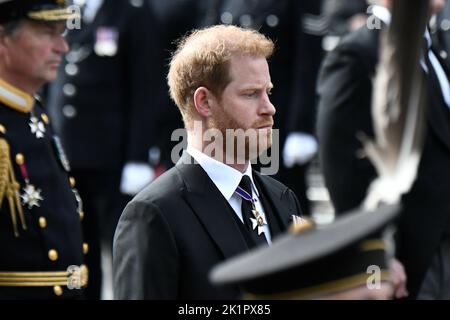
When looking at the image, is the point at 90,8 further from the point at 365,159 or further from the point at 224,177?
the point at 224,177

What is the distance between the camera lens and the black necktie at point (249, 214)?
4328 millimetres

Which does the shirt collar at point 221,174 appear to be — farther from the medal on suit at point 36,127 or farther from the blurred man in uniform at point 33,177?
the medal on suit at point 36,127

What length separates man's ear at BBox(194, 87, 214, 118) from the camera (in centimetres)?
443

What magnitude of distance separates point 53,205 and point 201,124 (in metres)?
1.13

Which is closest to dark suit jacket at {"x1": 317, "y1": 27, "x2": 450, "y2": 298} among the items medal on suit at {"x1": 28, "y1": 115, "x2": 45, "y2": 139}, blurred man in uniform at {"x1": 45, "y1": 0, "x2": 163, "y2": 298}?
medal on suit at {"x1": 28, "y1": 115, "x2": 45, "y2": 139}

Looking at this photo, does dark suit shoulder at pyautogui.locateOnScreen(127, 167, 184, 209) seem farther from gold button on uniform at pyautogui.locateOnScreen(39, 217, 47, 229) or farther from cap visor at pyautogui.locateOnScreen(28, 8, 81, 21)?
cap visor at pyautogui.locateOnScreen(28, 8, 81, 21)

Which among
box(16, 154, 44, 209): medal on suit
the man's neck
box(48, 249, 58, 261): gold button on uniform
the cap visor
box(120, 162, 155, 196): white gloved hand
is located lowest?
box(120, 162, 155, 196): white gloved hand

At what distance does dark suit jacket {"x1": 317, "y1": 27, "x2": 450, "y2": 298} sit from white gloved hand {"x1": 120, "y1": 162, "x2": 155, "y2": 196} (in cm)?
247

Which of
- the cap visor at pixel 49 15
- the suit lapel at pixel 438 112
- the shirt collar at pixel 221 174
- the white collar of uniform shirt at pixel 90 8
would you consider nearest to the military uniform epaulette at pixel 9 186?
the cap visor at pixel 49 15

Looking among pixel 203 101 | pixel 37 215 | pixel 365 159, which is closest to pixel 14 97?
pixel 37 215

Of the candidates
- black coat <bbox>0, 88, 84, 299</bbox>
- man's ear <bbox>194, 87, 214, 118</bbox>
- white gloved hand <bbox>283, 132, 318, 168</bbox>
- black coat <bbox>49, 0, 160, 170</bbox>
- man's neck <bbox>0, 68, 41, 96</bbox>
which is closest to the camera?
man's ear <bbox>194, 87, 214, 118</bbox>

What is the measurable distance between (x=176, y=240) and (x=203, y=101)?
20.6 inches
